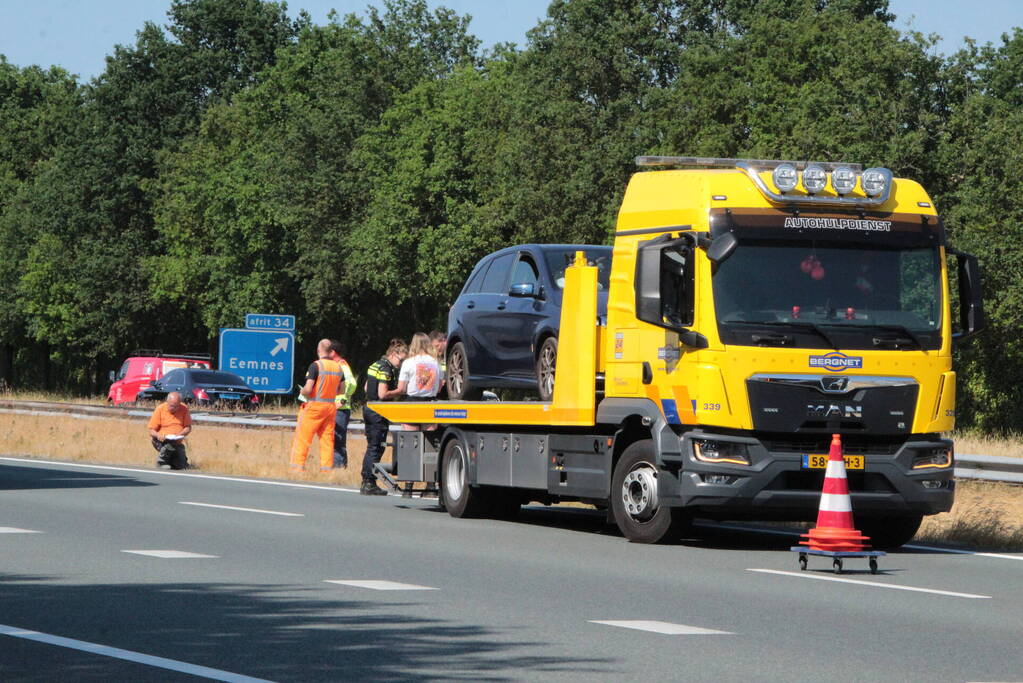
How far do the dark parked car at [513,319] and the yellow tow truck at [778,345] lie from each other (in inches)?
50.9

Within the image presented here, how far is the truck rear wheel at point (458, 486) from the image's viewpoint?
1809cm

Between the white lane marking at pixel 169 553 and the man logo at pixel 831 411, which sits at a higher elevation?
the man logo at pixel 831 411

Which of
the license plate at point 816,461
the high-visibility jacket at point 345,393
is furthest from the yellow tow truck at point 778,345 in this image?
the high-visibility jacket at point 345,393

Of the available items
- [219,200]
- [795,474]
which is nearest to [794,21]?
[219,200]

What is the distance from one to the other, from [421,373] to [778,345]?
25.5ft

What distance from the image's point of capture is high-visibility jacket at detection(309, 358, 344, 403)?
25734 millimetres

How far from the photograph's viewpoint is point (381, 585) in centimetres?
1152

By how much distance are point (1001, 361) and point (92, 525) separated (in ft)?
125

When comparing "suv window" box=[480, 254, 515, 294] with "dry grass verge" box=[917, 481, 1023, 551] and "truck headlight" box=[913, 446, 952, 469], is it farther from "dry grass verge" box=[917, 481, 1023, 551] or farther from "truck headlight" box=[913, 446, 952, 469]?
"truck headlight" box=[913, 446, 952, 469]

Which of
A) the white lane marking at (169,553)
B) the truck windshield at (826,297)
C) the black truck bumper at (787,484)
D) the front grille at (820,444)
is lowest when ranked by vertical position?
the white lane marking at (169,553)

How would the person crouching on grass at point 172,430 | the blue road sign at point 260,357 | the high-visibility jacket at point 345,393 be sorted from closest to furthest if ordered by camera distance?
the high-visibility jacket at point 345,393 → the person crouching on grass at point 172,430 → the blue road sign at point 260,357

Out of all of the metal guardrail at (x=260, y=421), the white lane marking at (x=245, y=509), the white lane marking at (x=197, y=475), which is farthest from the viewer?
the white lane marking at (x=197, y=475)

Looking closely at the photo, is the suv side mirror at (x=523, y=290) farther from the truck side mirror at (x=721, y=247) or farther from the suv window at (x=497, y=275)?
the truck side mirror at (x=721, y=247)

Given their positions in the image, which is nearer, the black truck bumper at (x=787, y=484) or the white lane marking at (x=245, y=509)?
the black truck bumper at (x=787, y=484)
